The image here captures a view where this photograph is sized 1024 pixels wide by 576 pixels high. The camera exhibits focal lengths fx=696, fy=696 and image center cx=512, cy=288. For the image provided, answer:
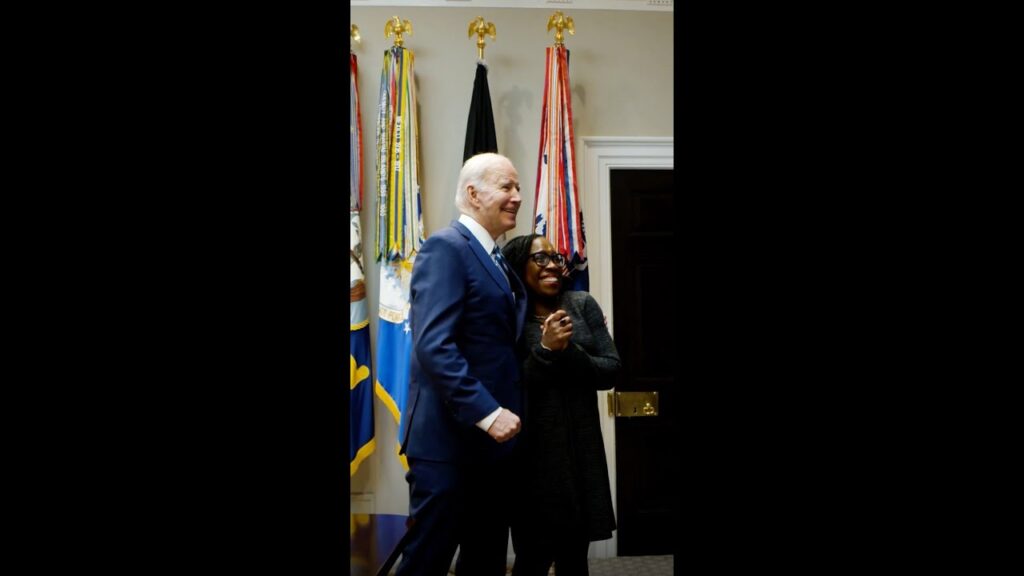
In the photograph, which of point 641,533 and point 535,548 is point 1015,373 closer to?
point 535,548

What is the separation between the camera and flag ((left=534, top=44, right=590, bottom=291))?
2820 millimetres

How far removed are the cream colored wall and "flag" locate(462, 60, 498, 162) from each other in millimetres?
156

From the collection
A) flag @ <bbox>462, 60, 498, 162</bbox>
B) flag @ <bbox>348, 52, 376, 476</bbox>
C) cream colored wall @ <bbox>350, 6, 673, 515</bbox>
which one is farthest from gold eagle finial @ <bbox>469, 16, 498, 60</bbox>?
flag @ <bbox>348, 52, 376, 476</bbox>

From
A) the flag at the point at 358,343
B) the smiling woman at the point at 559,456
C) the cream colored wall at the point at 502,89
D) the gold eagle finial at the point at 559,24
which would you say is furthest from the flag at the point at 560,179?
the smiling woman at the point at 559,456

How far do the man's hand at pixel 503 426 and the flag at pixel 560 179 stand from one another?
1329 millimetres

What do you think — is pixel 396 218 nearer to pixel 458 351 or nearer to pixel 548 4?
pixel 548 4

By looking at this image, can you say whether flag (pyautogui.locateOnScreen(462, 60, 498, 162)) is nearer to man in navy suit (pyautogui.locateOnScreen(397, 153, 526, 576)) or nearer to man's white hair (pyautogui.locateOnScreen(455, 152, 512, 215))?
man's white hair (pyautogui.locateOnScreen(455, 152, 512, 215))

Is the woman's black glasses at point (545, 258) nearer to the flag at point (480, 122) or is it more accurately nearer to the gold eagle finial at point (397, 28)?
the flag at point (480, 122)

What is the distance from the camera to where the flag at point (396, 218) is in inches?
111

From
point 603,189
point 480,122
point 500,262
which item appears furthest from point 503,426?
point 603,189

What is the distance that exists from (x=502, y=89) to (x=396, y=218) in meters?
0.77
